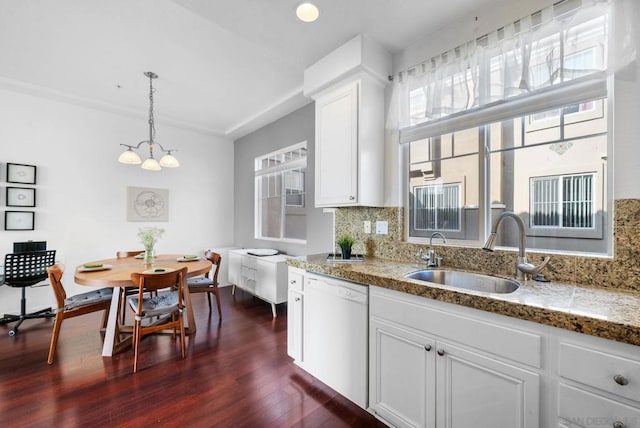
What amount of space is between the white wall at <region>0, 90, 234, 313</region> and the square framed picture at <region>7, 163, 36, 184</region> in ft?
0.20

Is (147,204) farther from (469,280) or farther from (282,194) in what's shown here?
(469,280)

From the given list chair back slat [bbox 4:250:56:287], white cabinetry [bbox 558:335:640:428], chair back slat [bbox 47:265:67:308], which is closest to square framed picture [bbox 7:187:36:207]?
chair back slat [bbox 4:250:56:287]

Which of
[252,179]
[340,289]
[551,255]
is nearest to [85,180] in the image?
[252,179]

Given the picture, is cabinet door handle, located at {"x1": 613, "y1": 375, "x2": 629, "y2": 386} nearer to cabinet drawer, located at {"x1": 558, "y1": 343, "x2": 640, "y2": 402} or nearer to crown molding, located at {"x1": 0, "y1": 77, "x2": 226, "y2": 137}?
cabinet drawer, located at {"x1": 558, "y1": 343, "x2": 640, "y2": 402}

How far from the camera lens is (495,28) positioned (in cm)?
183

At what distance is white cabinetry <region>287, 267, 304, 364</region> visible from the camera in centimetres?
217

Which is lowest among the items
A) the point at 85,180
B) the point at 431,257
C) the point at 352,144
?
the point at 431,257

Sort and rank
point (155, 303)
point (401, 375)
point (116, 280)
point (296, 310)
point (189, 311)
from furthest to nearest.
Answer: point (189, 311)
point (155, 303)
point (116, 280)
point (296, 310)
point (401, 375)

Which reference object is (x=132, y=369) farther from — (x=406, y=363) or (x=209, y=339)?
(x=406, y=363)

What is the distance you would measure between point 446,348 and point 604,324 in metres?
0.60

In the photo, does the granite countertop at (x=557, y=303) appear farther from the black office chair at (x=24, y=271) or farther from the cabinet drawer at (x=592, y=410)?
the black office chair at (x=24, y=271)

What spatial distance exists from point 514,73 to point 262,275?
3269mm

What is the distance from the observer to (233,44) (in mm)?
2562

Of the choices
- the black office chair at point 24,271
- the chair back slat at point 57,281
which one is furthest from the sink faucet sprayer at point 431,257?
the black office chair at point 24,271
